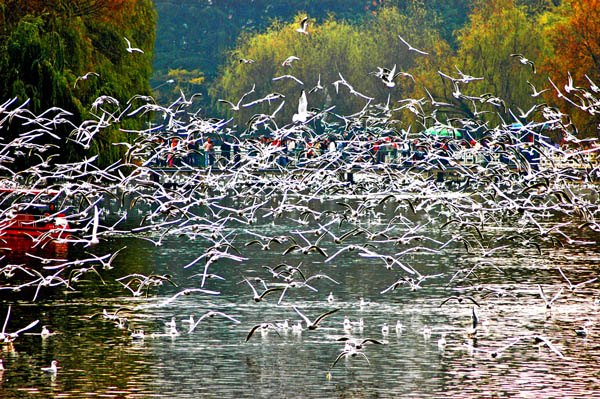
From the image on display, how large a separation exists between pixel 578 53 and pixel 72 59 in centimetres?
3035

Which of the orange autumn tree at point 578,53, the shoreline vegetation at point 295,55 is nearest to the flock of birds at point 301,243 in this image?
the shoreline vegetation at point 295,55

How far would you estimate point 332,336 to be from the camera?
16.3 meters

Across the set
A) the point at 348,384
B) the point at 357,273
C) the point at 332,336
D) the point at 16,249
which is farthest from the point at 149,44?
the point at 348,384

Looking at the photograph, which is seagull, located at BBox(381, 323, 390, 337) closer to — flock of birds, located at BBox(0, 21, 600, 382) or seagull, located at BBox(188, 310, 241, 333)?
flock of birds, located at BBox(0, 21, 600, 382)

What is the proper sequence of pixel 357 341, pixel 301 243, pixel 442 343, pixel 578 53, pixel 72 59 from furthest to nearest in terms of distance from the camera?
pixel 578 53 → pixel 72 59 → pixel 301 243 → pixel 357 341 → pixel 442 343

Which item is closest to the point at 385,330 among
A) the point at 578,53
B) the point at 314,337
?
the point at 314,337

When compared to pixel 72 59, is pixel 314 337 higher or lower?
lower

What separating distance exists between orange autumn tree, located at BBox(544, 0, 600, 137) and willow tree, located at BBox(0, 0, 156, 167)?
2386cm

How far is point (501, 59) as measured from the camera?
67.9m

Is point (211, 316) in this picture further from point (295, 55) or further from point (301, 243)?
point (295, 55)

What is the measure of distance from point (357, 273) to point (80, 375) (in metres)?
11.0

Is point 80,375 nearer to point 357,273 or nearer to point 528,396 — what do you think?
point 528,396

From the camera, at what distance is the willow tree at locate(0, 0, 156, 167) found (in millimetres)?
35281

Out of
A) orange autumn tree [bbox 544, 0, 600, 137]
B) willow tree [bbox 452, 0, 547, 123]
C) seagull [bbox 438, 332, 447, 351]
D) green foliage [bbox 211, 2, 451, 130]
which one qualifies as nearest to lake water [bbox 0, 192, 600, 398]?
seagull [bbox 438, 332, 447, 351]
